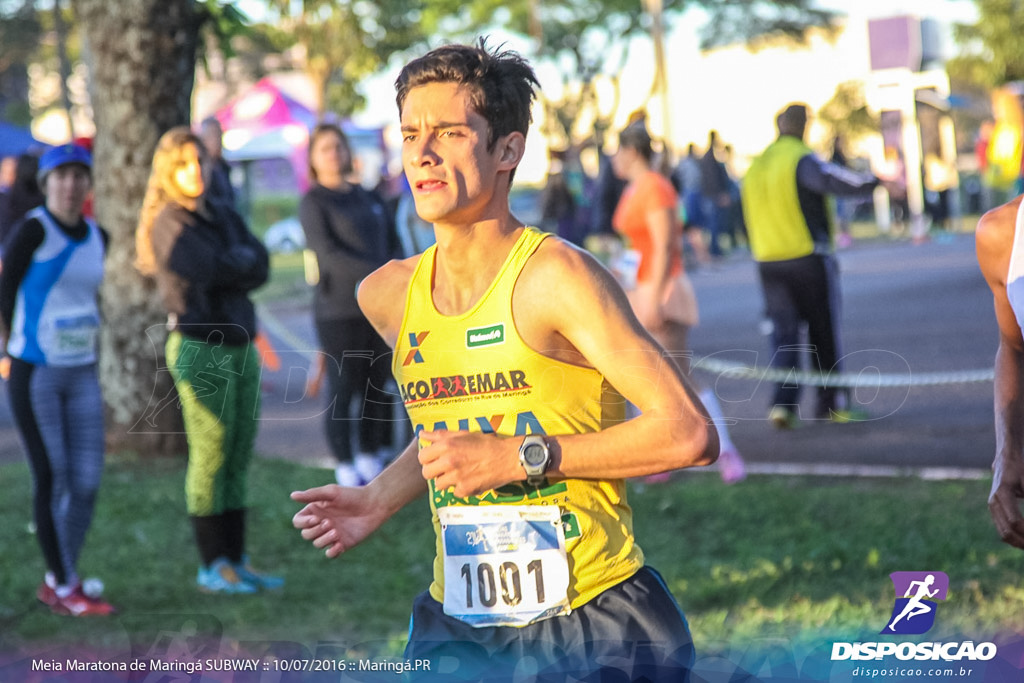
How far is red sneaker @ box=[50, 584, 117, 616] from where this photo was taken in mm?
5590

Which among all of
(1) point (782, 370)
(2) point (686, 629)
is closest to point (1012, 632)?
(2) point (686, 629)

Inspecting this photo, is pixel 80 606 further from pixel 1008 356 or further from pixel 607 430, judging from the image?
pixel 1008 356

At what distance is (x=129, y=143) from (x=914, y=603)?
21.2ft

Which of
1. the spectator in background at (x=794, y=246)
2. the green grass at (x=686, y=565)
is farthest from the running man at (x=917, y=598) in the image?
the spectator in background at (x=794, y=246)

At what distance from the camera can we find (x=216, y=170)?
252 inches

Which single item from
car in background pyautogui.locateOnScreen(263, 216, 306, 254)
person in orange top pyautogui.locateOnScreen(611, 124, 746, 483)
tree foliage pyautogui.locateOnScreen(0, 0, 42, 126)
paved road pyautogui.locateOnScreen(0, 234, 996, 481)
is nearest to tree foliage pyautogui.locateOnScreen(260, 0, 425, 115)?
car in background pyautogui.locateOnScreen(263, 216, 306, 254)

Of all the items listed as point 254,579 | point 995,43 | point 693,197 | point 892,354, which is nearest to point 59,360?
point 254,579

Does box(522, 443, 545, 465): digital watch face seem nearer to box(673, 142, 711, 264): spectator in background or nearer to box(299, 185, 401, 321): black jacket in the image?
box(299, 185, 401, 321): black jacket

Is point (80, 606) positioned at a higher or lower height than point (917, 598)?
lower

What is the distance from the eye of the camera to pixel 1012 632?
14.4 ft

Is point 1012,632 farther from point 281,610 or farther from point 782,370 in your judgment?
point 782,370

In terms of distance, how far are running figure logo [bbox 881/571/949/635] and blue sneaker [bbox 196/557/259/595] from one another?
3379 mm

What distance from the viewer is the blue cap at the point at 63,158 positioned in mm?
5570

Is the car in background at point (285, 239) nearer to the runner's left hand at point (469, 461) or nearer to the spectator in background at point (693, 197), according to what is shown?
the spectator in background at point (693, 197)
